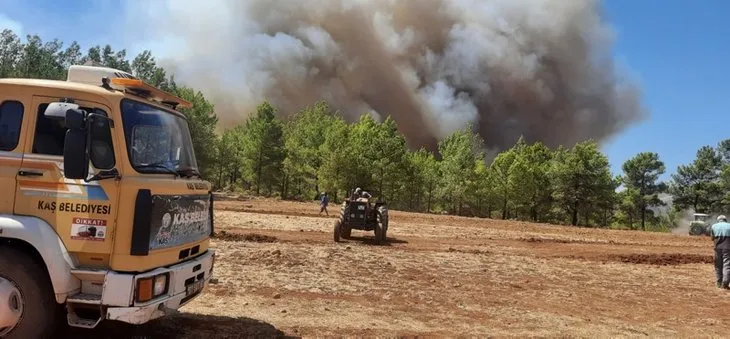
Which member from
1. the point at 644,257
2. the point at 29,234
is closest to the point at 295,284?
the point at 29,234

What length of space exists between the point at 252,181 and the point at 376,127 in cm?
1275

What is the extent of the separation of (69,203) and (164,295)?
1.16 meters

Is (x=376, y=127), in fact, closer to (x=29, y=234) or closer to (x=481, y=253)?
(x=481, y=253)

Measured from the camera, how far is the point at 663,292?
37.8 ft

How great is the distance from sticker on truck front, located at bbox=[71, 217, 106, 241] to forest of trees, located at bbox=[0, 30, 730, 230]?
36.2 m

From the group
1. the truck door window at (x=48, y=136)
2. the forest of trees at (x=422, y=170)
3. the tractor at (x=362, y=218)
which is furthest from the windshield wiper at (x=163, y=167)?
the forest of trees at (x=422, y=170)

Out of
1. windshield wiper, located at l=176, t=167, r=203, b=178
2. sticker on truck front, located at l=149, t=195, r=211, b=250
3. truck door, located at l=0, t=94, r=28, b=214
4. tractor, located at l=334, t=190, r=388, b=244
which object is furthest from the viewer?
tractor, located at l=334, t=190, r=388, b=244

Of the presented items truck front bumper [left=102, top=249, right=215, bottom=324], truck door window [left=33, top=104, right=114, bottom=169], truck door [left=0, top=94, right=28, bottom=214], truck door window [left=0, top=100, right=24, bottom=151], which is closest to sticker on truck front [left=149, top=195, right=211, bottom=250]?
truck front bumper [left=102, top=249, right=215, bottom=324]

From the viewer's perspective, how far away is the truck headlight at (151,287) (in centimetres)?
460

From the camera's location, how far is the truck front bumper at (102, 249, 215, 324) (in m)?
4.52

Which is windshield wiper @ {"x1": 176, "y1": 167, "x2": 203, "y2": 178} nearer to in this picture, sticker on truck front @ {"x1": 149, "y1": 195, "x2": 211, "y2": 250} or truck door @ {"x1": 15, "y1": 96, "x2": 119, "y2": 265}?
sticker on truck front @ {"x1": 149, "y1": 195, "x2": 211, "y2": 250}

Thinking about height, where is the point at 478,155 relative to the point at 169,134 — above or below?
above

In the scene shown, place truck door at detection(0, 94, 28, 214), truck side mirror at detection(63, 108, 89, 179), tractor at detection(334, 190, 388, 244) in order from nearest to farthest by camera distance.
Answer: truck side mirror at detection(63, 108, 89, 179) → truck door at detection(0, 94, 28, 214) → tractor at detection(334, 190, 388, 244)

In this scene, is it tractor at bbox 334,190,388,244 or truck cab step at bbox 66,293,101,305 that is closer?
truck cab step at bbox 66,293,101,305
